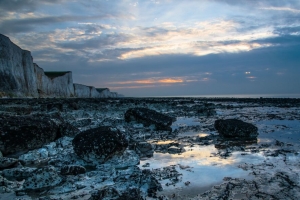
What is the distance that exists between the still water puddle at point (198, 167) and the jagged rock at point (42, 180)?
1874 millimetres

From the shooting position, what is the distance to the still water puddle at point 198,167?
4.07m

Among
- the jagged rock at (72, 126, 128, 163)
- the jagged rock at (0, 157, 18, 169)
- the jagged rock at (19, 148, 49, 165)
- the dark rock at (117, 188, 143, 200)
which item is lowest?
the jagged rock at (19, 148, 49, 165)

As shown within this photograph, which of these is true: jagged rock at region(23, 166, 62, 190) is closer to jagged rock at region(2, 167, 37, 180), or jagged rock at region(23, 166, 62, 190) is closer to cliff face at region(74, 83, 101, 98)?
jagged rock at region(2, 167, 37, 180)

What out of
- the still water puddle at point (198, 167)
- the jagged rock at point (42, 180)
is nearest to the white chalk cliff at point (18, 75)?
the still water puddle at point (198, 167)

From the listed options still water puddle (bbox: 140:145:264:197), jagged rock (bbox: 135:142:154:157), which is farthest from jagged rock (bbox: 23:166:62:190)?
jagged rock (bbox: 135:142:154:157)

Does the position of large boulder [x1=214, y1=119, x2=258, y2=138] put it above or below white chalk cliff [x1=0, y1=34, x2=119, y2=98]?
below

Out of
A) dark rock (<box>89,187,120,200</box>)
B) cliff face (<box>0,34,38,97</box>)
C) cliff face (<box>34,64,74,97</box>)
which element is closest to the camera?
dark rock (<box>89,187,120,200</box>)

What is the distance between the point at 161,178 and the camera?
4461 millimetres

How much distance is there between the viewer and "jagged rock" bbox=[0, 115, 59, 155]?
260 inches

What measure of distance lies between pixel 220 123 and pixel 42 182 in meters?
7.23

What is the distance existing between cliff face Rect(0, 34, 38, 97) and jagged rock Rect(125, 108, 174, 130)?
1706 inches

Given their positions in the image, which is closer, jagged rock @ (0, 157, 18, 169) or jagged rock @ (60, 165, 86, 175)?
jagged rock @ (60, 165, 86, 175)

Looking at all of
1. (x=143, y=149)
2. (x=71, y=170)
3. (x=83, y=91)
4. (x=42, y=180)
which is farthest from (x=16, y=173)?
(x=83, y=91)

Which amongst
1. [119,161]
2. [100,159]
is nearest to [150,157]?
[119,161]
